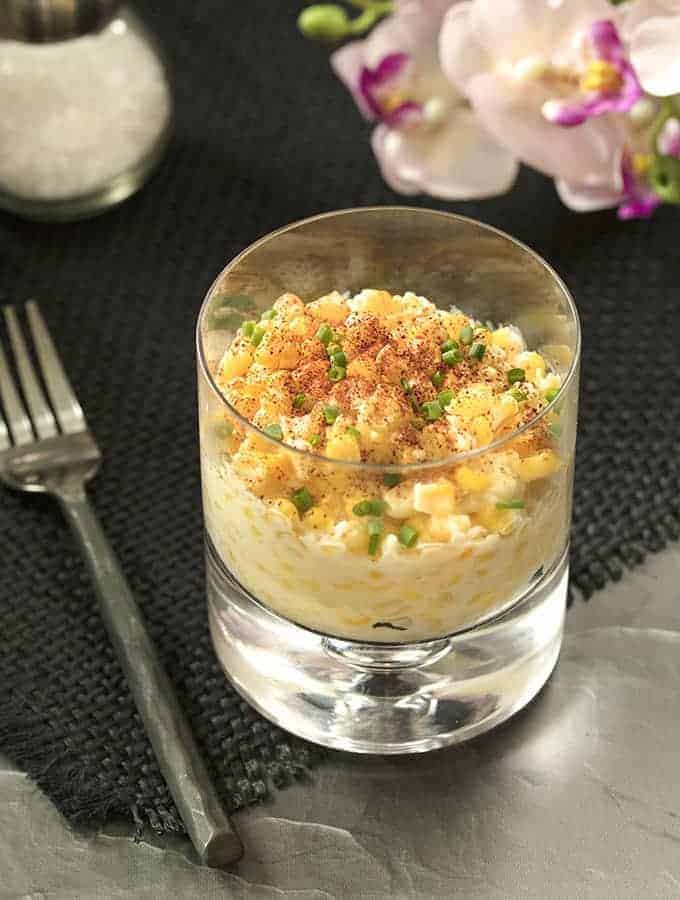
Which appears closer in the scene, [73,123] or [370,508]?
[370,508]

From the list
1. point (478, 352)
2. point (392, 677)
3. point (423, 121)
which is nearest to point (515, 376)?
point (478, 352)

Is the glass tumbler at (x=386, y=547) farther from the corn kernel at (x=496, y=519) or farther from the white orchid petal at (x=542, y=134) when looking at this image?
the white orchid petal at (x=542, y=134)

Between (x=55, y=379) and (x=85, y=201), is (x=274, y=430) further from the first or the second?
(x=85, y=201)

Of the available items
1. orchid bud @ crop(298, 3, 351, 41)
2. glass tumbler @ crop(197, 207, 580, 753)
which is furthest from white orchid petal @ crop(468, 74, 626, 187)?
glass tumbler @ crop(197, 207, 580, 753)

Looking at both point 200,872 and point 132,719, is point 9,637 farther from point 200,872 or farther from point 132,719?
point 200,872

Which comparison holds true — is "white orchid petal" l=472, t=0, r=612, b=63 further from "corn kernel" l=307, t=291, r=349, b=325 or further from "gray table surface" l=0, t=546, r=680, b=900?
"gray table surface" l=0, t=546, r=680, b=900

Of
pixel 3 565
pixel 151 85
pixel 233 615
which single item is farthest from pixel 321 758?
pixel 151 85
